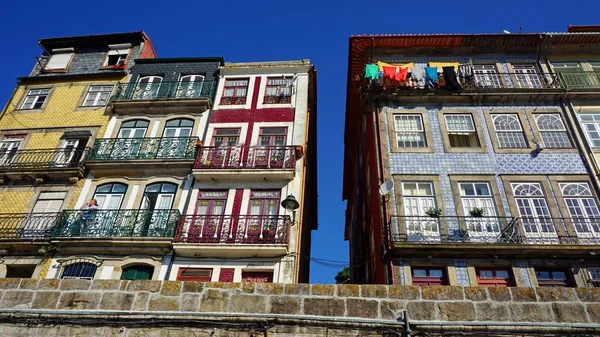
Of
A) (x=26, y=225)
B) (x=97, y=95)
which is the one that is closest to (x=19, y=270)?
(x=26, y=225)

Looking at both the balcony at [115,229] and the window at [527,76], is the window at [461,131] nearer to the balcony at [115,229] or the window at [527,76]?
the window at [527,76]

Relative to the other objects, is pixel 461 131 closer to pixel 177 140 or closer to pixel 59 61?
pixel 177 140

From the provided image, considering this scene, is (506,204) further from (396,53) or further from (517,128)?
(396,53)

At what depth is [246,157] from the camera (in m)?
16.8

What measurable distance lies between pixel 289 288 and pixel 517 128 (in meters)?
14.2

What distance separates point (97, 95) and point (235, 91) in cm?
693

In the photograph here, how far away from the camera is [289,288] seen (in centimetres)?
535

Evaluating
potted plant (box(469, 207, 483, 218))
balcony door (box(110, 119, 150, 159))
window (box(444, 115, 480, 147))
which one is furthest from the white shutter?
potted plant (box(469, 207, 483, 218))

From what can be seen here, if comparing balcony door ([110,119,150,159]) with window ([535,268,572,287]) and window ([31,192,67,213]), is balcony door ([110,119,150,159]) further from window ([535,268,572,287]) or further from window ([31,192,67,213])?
window ([535,268,572,287])

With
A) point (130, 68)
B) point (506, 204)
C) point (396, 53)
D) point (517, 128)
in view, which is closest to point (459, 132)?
point (517, 128)

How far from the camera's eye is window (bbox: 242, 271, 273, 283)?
46.2ft

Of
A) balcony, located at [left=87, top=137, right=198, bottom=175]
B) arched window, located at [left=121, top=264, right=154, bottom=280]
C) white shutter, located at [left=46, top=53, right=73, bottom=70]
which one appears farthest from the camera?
white shutter, located at [left=46, top=53, right=73, bottom=70]

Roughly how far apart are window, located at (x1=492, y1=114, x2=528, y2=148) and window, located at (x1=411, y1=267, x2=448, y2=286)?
5.99 metres

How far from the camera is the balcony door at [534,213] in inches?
523
